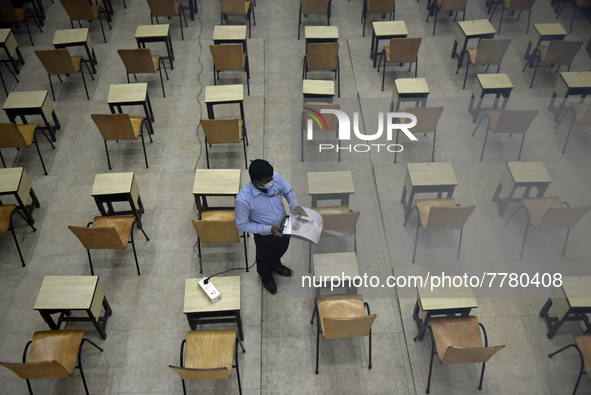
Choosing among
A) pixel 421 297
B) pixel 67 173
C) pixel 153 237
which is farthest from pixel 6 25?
pixel 421 297

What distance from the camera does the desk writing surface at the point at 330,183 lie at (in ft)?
17.7

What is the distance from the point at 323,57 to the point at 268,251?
3.70 m

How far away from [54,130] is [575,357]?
7.29 m

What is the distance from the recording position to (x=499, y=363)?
4.67m

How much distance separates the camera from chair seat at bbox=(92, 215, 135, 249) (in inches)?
209

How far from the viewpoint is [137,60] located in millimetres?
7242

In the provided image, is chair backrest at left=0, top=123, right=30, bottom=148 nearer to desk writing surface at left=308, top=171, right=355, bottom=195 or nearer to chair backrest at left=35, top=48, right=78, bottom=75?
chair backrest at left=35, top=48, right=78, bottom=75

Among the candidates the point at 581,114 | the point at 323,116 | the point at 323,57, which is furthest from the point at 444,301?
the point at 323,57

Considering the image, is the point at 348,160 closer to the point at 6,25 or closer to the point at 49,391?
the point at 49,391

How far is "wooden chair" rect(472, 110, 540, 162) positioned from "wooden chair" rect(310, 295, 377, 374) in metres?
3.30

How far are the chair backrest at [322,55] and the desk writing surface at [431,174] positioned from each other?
8.32ft

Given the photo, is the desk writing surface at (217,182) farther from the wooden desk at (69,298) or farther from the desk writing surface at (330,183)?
the wooden desk at (69,298)

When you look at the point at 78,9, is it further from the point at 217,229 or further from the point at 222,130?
the point at 217,229

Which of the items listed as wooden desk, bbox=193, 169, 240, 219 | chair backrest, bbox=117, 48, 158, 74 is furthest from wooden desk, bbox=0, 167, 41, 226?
chair backrest, bbox=117, 48, 158, 74
